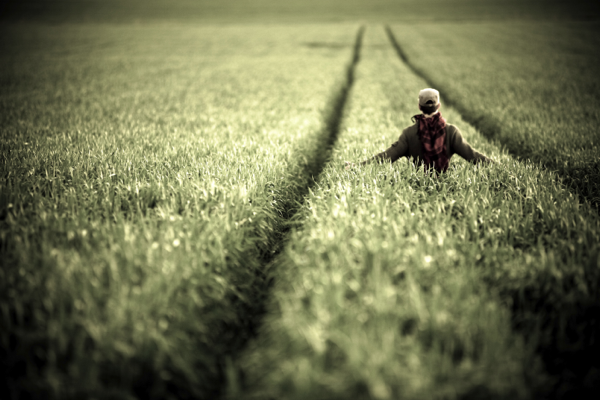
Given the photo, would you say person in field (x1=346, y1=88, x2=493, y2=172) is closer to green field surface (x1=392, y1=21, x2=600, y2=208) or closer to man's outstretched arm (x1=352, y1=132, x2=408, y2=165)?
man's outstretched arm (x1=352, y1=132, x2=408, y2=165)

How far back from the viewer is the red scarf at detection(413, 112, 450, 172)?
147 inches

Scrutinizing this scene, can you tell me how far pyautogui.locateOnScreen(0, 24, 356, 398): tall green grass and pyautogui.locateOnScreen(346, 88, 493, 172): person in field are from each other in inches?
68.1

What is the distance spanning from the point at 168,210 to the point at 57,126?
6.55 metres

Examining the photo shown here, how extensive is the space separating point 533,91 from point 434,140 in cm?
1047

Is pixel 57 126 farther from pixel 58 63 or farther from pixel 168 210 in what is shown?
pixel 58 63

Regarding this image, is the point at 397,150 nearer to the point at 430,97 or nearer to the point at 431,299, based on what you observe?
the point at 430,97

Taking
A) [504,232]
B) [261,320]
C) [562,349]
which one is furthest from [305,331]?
[504,232]

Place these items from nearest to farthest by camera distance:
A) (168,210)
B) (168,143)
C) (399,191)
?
(168,210) < (399,191) < (168,143)

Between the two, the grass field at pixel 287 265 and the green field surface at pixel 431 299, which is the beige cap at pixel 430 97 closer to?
the grass field at pixel 287 265

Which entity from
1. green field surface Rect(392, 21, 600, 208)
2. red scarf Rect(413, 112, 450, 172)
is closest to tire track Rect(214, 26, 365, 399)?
red scarf Rect(413, 112, 450, 172)

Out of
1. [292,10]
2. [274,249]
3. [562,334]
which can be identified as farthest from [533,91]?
[292,10]

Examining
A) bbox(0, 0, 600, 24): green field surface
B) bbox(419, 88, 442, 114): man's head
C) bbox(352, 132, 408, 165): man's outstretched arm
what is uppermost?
bbox(0, 0, 600, 24): green field surface

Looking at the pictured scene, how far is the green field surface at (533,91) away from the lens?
555 centimetres

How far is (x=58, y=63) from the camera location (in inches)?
733
